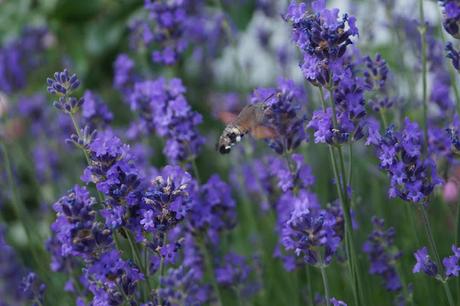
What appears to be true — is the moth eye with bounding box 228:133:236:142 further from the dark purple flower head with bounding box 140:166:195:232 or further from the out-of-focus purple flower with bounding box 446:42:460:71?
the out-of-focus purple flower with bounding box 446:42:460:71

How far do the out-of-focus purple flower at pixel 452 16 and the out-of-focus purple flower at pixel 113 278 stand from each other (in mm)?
1005

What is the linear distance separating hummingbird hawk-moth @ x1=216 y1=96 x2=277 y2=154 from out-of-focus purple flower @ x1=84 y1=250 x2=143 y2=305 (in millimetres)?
446

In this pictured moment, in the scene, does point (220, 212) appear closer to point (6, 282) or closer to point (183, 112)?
point (183, 112)

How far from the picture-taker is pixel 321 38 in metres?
1.80

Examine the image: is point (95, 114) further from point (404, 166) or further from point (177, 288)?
point (404, 166)

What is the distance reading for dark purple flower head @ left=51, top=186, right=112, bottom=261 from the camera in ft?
5.99

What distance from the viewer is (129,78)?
10.9 feet

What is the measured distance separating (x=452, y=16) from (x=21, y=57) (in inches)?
130

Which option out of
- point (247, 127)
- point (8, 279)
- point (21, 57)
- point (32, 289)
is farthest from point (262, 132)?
point (21, 57)

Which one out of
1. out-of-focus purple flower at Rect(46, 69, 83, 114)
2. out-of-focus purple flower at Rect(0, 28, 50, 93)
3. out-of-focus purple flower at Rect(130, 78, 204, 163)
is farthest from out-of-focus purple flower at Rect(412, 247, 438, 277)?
out-of-focus purple flower at Rect(0, 28, 50, 93)

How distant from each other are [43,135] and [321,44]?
2748 millimetres

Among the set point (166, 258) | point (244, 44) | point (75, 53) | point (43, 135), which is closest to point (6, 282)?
point (166, 258)

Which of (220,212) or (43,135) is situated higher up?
(43,135)

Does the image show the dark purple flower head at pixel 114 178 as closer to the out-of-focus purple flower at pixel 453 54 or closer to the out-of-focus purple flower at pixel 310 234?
the out-of-focus purple flower at pixel 310 234
